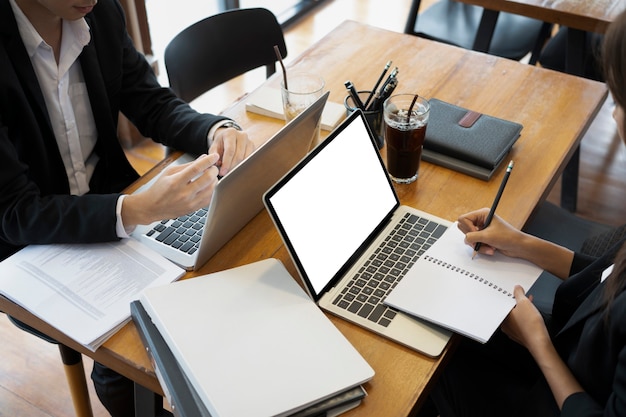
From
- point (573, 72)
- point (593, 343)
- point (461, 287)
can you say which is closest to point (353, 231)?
point (461, 287)

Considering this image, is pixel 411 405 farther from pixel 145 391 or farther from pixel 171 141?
pixel 171 141

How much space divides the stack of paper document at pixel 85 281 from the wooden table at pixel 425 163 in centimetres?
3

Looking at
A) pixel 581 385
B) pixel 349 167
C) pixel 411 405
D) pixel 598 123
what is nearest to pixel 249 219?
pixel 349 167

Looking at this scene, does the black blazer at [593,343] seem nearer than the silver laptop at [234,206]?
Yes

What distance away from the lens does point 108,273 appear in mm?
1072

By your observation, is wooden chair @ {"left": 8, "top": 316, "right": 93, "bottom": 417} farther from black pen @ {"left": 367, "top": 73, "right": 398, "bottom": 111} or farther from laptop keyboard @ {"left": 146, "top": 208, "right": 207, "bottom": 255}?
black pen @ {"left": 367, "top": 73, "right": 398, "bottom": 111}

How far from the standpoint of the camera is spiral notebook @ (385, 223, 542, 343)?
0.99 meters

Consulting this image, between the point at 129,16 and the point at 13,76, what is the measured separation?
1.36m

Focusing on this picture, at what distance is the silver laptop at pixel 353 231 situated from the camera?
39.3 inches

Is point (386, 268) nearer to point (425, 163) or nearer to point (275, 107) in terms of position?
point (425, 163)

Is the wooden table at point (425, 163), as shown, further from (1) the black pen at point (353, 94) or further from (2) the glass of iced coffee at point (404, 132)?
(1) the black pen at point (353, 94)

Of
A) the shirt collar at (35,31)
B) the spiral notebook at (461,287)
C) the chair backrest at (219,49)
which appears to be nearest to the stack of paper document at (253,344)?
the spiral notebook at (461,287)

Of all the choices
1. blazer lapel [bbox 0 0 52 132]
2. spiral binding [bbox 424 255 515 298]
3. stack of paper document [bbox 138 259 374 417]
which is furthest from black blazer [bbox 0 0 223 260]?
spiral binding [bbox 424 255 515 298]

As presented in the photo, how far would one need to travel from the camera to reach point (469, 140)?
1381 millimetres
